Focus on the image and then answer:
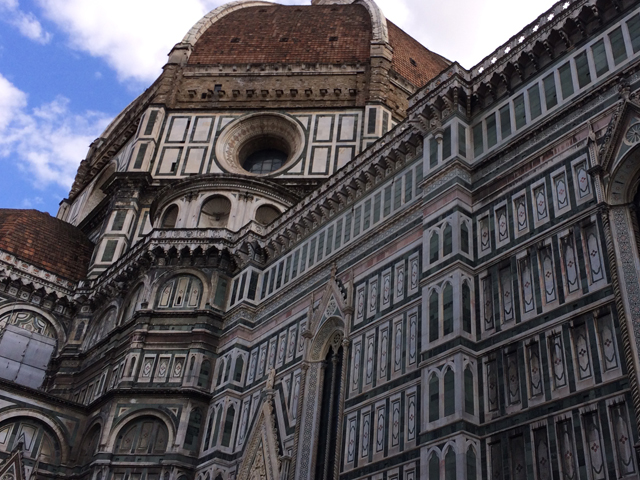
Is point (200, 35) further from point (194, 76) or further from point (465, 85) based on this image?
point (465, 85)

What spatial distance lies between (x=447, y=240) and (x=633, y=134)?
487cm

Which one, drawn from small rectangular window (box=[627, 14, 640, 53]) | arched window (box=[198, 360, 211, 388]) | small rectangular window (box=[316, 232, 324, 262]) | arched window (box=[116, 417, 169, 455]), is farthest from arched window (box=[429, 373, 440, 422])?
arched window (box=[116, 417, 169, 455])

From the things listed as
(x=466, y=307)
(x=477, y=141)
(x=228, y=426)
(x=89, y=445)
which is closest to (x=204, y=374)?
(x=228, y=426)

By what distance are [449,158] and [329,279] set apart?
17.5ft

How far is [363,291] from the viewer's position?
20984 mm

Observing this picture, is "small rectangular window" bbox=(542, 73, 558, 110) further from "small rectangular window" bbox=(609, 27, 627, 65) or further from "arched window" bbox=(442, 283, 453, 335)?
"arched window" bbox=(442, 283, 453, 335)

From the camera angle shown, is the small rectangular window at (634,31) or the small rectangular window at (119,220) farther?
the small rectangular window at (119,220)

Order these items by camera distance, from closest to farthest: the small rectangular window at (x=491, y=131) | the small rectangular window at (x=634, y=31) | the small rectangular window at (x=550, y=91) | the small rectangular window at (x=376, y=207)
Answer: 1. the small rectangular window at (x=634, y=31)
2. the small rectangular window at (x=550, y=91)
3. the small rectangular window at (x=491, y=131)
4. the small rectangular window at (x=376, y=207)

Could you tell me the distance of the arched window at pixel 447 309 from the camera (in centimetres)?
1669

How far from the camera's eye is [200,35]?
1816 inches

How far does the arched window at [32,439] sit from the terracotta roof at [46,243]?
9.37 metres

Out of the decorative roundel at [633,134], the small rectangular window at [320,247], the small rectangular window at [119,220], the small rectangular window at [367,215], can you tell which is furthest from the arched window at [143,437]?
the decorative roundel at [633,134]

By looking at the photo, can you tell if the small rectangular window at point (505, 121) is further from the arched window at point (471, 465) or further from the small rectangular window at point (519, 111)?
the arched window at point (471, 465)

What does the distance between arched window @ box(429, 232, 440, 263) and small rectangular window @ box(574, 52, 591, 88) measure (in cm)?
490
